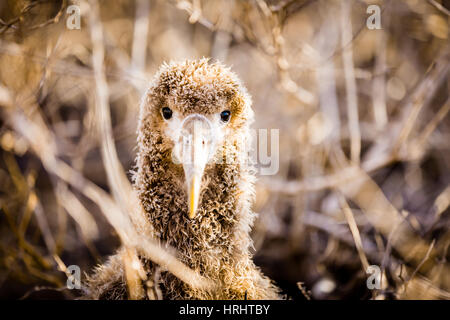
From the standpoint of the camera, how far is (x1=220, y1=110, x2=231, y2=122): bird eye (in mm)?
1504

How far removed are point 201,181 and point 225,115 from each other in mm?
294

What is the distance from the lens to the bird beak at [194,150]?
1265 mm

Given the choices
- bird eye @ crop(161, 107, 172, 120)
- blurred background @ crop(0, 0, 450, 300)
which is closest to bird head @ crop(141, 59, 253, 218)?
bird eye @ crop(161, 107, 172, 120)

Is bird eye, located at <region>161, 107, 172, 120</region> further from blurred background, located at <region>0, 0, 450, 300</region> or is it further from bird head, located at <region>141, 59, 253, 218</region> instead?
blurred background, located at <region>0, 0, 450, 300</region>

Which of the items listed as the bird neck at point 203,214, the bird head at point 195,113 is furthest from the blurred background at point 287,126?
the bird neck at point 203,214

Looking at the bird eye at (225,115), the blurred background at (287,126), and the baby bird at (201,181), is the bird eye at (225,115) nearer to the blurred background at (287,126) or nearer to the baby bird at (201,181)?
the baby bird at (201,181)

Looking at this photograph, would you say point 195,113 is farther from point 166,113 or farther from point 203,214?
point 203,214

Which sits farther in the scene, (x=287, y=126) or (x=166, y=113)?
(x=287, y=126)

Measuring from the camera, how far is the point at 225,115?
4.97 feet

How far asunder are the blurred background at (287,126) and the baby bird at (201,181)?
385 millimetres

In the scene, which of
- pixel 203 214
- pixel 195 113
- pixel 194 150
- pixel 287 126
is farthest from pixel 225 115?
pixel 287 126

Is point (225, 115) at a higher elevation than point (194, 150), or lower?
higher

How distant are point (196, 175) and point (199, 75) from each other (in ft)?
1.45
